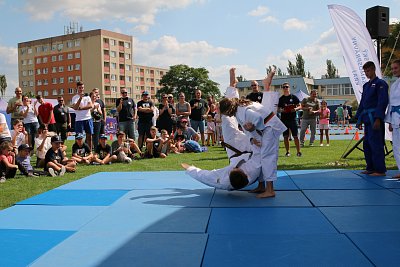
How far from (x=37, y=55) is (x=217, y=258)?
85.3m

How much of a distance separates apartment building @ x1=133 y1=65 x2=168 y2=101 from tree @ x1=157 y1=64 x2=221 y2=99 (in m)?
6.61

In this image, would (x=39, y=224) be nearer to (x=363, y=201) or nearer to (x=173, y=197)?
(x=173, y=197)

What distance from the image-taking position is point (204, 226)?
3.72 meters

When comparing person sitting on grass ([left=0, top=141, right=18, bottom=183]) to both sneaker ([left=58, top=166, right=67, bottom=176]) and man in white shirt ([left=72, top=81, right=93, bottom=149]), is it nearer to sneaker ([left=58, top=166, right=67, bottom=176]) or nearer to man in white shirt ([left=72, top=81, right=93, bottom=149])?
sneaker ([left=58, top=166, right=67, bottom=176])

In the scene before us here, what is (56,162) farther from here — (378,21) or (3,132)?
(378,21)

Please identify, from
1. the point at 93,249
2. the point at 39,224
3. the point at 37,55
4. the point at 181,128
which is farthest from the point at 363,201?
the point at 37,55

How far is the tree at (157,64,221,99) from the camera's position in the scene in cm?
7731

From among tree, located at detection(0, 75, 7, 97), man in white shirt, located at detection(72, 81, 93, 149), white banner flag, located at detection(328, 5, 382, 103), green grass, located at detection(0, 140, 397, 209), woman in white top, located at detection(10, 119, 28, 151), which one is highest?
tree, located at detection(0, 75, 7, 97)

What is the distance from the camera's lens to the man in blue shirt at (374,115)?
239 inches

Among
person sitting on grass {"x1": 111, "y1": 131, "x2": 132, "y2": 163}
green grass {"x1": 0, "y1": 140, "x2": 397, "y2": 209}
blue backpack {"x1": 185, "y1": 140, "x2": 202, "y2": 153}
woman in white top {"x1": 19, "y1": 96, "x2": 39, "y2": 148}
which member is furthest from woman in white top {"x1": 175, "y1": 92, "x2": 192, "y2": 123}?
woman in white top {"x1": 19, "y1": 96, "x2": 39, "y2": 148}

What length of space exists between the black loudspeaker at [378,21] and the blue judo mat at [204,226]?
14.1 feet

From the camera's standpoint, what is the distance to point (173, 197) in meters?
5.07

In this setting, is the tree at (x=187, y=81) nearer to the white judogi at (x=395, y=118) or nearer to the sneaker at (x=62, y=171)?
the sneaker at (x=62, y=171)

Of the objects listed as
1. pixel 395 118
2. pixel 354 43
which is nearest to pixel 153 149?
pixel 354 43
